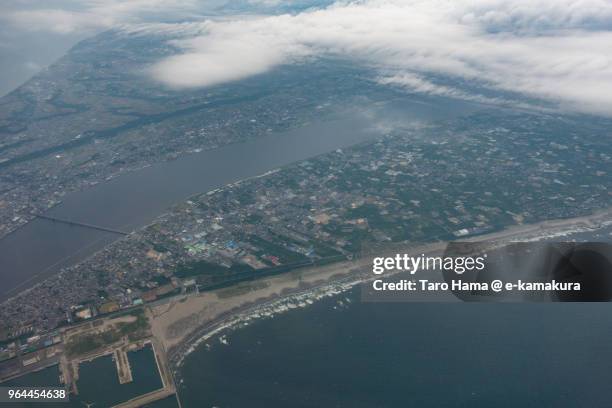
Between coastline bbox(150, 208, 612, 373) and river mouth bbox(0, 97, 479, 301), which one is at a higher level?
river mouth bbox(0, 97, 479, 301)

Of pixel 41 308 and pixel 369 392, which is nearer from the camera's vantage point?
pixel 369 392

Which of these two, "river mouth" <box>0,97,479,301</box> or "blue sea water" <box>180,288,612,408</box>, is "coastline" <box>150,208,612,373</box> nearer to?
"blue sea water" <box>180,288,612,408</box>

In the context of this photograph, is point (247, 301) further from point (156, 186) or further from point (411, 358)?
point (156, 186)

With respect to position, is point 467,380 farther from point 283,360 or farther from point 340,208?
point 340,208

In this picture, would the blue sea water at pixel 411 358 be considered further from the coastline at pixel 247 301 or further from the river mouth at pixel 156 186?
the river mouth at pixel 156 186

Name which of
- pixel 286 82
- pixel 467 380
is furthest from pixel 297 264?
pixel 286 82

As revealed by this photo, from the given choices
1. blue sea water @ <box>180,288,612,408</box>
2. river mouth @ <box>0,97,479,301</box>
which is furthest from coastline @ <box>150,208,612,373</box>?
river mouth @ <box>0,97,479,301</box>

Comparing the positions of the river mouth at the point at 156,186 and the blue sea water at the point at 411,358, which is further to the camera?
the river mouth at the point at 156,186

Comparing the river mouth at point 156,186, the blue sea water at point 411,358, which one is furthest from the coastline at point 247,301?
the river mouth at point 156,186
